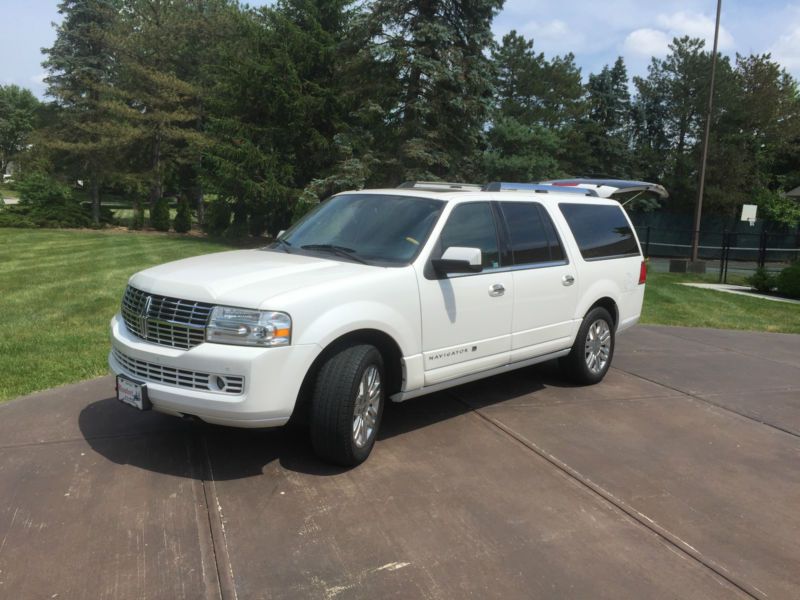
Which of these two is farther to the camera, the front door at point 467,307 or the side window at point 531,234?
the side window at point 531,234

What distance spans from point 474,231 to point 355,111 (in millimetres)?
18992

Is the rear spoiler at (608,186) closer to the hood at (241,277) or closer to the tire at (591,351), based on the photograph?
the tire at (591,351)

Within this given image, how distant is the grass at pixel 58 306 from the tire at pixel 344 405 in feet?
10.5

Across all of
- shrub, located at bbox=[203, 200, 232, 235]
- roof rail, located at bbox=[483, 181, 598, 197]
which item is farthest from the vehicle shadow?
shrub, located at bbox=[203, 200, 232, 235]

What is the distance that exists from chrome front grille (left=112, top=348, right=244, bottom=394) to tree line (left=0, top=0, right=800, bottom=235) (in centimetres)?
1586

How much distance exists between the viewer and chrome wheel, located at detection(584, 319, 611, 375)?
6504mm

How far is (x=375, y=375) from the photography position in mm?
4469

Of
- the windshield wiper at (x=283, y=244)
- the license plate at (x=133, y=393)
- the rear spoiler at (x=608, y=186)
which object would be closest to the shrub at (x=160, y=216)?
the rear spoiler at (x=608, y=186)

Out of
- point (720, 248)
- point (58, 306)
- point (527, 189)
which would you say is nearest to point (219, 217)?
point (58, 306)

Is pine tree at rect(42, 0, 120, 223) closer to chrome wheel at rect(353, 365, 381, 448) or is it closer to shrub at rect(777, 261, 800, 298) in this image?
shrub at rect(777, 261, 800, 298)

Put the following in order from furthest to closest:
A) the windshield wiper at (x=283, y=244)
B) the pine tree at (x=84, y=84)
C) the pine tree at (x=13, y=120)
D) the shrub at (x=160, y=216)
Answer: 1. the pine tree at (x=13, y=120)
2. the pine tree at (x=84, y=84)
3. the shrub at (x=160, y=216)
4. the windshield wiper at (x=283, y=244)

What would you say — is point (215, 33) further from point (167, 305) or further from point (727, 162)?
point (167, 305)

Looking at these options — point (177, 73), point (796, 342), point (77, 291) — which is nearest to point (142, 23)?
point (177, 73)

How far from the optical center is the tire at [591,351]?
251 inches
